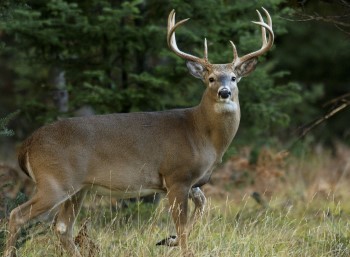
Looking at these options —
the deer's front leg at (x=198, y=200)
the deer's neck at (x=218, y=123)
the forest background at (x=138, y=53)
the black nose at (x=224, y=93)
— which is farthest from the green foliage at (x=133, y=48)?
the black nose at (x=224, y=93)

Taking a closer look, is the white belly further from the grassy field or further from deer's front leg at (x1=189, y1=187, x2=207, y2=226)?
deer's front leg at (x1=189, y1=187, x2=207, y2=226)

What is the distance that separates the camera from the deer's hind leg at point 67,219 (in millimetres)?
8422

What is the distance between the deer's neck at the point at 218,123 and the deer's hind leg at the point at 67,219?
126 centimetres

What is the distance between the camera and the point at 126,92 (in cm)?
1082

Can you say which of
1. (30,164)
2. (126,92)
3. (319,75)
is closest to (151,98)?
(126,92)

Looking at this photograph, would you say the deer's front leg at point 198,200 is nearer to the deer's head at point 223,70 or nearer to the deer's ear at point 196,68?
the deer's head at point 223,70

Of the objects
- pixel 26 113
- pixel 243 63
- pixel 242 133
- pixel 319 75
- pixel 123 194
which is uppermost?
pixel 243 63

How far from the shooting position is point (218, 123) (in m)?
8.70

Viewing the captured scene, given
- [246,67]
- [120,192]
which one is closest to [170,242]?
[120,192]

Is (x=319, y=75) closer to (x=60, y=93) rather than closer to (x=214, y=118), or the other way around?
(x=60, y=93)

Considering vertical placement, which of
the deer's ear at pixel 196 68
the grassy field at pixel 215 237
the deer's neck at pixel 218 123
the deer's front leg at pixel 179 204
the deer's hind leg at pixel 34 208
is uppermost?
the deer's ear at pixel 196 68

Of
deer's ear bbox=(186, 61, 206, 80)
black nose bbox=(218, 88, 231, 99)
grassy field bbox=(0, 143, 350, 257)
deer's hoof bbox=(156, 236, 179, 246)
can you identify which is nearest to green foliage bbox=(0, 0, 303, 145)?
grassy field bbox=(0, 143, 350, 257)

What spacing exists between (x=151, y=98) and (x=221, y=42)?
1.10 metres

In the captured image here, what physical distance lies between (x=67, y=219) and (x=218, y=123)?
5.33ft
